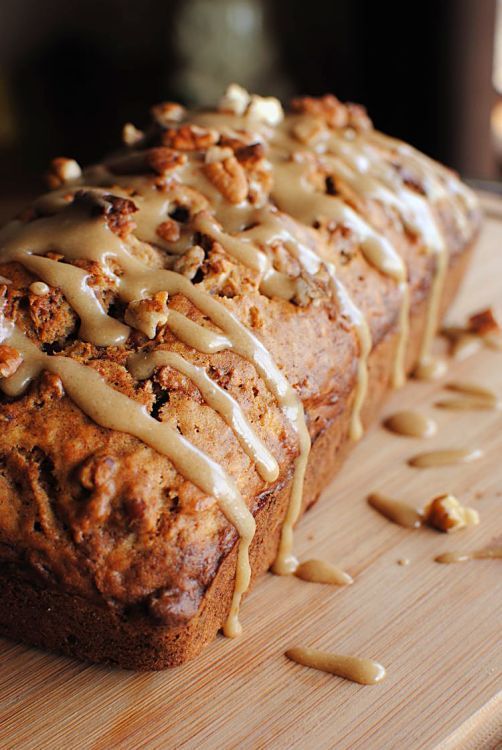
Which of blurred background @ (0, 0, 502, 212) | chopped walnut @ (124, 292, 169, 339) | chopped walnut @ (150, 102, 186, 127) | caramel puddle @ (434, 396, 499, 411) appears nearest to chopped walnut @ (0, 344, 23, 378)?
chopped walnut @ (124, 292, 169, 339)

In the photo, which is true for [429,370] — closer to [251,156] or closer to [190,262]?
[251,156]

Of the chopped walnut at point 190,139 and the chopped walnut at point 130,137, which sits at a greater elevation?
the chopped walnut at point 190,139

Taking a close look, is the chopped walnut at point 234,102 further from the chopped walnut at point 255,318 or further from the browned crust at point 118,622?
the browned crust at point 118,622

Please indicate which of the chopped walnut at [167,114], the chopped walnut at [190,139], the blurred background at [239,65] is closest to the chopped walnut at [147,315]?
the chopped walnut at [190,139]

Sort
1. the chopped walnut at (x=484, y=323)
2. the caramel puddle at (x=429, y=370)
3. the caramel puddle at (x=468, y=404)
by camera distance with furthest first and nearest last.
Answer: the chopped walnut at (x=484, y=323), the caramel puddle at (x=429, y=370), the caramel puddle at (x=468, y=404)

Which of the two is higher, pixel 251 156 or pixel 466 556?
pixel 251 156

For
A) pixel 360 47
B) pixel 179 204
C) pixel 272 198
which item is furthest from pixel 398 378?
pixel 360 47

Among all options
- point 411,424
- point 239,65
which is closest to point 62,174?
point 411,424
